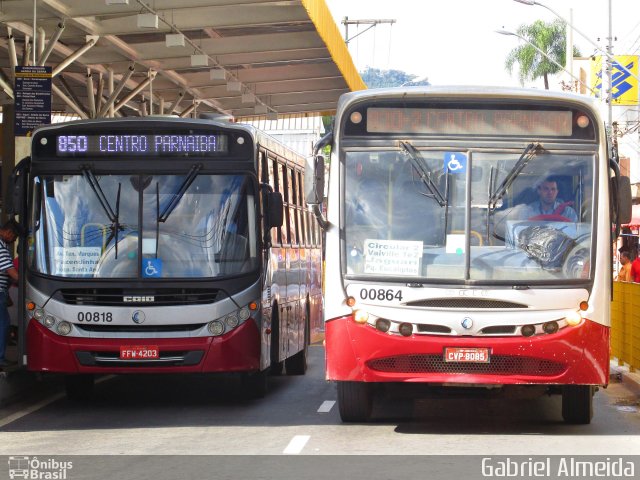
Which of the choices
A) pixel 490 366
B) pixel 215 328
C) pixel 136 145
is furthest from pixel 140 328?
pixel 490 366

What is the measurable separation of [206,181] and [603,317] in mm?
4438

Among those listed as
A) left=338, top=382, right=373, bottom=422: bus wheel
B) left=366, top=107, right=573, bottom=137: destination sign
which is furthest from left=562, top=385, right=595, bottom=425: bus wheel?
left=366, top=107, right=573, bottom=137: destination sign

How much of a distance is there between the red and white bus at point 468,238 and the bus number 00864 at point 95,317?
266 cm

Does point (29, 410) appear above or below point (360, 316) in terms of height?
below

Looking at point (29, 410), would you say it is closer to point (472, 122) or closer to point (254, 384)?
point (254, 384)

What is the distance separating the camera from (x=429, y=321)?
11.5m

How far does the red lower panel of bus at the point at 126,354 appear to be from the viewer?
1337 cm

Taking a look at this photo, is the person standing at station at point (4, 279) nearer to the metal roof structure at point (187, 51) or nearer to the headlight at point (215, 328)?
the headlight at point (215, 328)

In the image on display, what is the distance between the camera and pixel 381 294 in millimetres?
11672

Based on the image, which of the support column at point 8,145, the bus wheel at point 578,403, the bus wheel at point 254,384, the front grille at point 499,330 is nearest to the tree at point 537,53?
the support column at point 8,145

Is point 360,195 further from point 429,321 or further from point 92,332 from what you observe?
point 92,332

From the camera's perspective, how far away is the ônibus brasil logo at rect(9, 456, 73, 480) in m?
9.27

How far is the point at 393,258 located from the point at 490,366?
1244 mm

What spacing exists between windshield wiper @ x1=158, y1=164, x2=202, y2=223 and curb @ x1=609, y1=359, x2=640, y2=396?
593 cm
